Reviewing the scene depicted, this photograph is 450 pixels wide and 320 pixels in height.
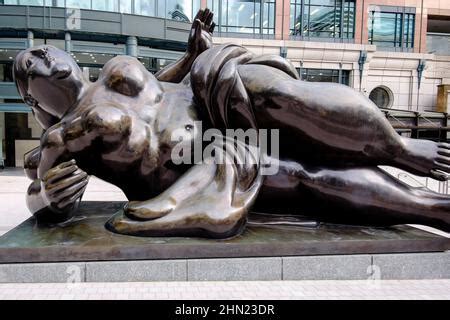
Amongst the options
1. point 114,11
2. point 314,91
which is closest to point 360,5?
point 114,11

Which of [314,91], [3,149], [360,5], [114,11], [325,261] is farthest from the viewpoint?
[360,5]

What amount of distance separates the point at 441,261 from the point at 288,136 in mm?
1792

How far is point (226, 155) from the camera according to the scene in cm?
402

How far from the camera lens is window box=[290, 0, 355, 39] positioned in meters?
25.9

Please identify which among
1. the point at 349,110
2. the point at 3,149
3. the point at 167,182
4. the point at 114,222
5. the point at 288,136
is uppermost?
the point at 349,110

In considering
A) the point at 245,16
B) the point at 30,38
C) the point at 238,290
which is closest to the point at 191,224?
the point at 238,290

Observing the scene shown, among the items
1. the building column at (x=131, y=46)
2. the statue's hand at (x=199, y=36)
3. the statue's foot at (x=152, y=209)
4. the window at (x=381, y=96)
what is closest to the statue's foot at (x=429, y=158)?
the statue's foot at (x=152, y=209)

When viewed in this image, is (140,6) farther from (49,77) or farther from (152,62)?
(49,77)

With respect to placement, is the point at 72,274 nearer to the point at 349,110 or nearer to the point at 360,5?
the point at 349,110

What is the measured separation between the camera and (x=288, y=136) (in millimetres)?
4227

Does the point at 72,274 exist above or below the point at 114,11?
below

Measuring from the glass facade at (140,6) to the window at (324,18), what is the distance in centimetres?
751

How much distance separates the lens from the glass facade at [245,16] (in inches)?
985

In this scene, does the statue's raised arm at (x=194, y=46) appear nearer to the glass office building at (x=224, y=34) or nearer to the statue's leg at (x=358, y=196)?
the statue's leg at (x=358, y=196)
